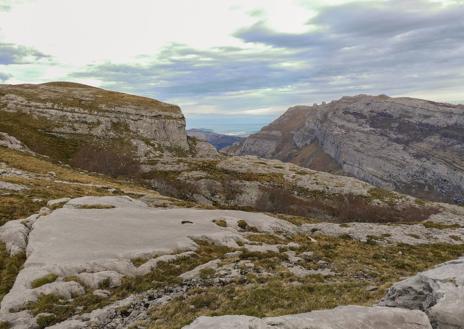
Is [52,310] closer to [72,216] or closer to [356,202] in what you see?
[72,216]

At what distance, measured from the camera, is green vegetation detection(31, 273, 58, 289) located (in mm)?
28692

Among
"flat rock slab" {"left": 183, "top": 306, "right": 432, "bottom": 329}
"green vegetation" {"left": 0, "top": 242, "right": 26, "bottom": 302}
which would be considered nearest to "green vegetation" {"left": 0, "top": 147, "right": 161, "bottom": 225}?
"green vegetation" {"left": 0, "top": 242, "right": 26, "bottom": 302}

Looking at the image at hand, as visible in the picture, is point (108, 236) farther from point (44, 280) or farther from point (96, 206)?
point (96, 206)

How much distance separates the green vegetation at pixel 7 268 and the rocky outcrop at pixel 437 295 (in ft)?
84.4

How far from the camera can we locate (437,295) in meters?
17.7

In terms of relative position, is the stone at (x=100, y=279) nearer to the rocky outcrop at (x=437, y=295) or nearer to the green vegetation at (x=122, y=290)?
the green vegetation at (x=122, y=290)

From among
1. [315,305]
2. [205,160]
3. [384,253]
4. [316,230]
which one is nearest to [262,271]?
[315,305]

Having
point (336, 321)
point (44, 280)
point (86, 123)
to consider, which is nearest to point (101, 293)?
point (44, 280)

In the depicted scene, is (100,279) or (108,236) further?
(108,236)

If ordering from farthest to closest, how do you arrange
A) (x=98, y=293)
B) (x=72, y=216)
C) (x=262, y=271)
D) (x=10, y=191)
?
(x=10, y=191), (x=72, y=216), (x=262, y=271), (x=98, y=293)

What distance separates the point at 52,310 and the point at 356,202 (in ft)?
340

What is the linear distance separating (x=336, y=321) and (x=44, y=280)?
22763 mm

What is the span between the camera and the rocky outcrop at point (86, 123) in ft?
437

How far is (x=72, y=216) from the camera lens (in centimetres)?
4359
